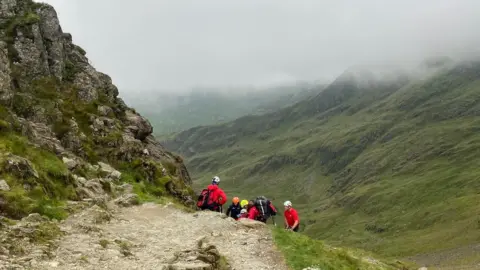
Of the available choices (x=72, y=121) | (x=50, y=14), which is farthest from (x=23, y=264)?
(x=50, y=14)

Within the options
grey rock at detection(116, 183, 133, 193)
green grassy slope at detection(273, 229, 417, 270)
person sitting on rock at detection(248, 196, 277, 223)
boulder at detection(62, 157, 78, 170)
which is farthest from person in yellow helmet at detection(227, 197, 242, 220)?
boulder at detection(62, 157, 78, 170)

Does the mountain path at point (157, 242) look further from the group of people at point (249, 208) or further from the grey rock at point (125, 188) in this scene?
the grey rock at point (125, 188)

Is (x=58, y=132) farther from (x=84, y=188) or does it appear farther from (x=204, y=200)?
(x=204, y=200)

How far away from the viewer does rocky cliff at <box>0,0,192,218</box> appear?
2936 centimetres

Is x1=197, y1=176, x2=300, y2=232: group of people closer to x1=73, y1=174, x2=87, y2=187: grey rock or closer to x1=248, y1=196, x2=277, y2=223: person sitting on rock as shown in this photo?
x1=248, y1=196, x2=277, y2=223: person sitting on rock

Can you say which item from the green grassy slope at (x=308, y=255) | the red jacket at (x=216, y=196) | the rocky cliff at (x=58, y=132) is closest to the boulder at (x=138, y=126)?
the rocky cliff at (x=58, y=132)

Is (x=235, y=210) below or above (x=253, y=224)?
above

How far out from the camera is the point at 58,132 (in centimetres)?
4603

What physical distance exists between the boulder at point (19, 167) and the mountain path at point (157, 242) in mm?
4614

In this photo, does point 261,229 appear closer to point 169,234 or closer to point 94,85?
point 169,234

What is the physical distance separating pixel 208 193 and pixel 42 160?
13.9m

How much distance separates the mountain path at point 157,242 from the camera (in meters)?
20.1

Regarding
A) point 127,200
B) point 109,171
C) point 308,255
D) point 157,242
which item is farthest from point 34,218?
point 109,171

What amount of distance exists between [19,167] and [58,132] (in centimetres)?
1807
